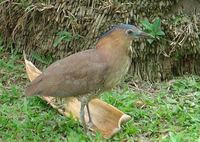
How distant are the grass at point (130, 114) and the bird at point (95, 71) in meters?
0.41

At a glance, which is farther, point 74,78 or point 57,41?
point 57,41

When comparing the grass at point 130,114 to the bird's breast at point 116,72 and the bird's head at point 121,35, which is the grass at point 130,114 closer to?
the bird's breast at point 116,72

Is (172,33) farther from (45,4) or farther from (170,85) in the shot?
(45,4)

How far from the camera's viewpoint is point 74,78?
5340 mm

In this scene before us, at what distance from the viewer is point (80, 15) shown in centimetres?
686


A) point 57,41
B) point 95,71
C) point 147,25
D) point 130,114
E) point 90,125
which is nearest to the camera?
point 95,71

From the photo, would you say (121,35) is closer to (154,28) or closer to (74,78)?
(74,78)

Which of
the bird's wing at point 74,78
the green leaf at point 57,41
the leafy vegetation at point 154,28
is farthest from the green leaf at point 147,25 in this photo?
the bird's wing at point 74,78

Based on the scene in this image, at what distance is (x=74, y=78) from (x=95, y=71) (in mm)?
217

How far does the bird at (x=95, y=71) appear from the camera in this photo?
17.3ft

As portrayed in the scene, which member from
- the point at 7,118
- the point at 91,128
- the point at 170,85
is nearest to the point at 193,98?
the point at 170,85

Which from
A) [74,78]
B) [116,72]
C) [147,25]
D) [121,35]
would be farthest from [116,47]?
[147,25]

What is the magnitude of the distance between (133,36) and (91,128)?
3.22 feet

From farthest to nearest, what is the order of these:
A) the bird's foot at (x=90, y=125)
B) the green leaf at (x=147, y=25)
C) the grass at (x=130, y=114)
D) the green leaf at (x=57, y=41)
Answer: the green leaf at (x=57, y=41), the green leaf at (x=147, y=25), the bird's foot at (x=90, y=125), the grass at (x=130, y=114)
